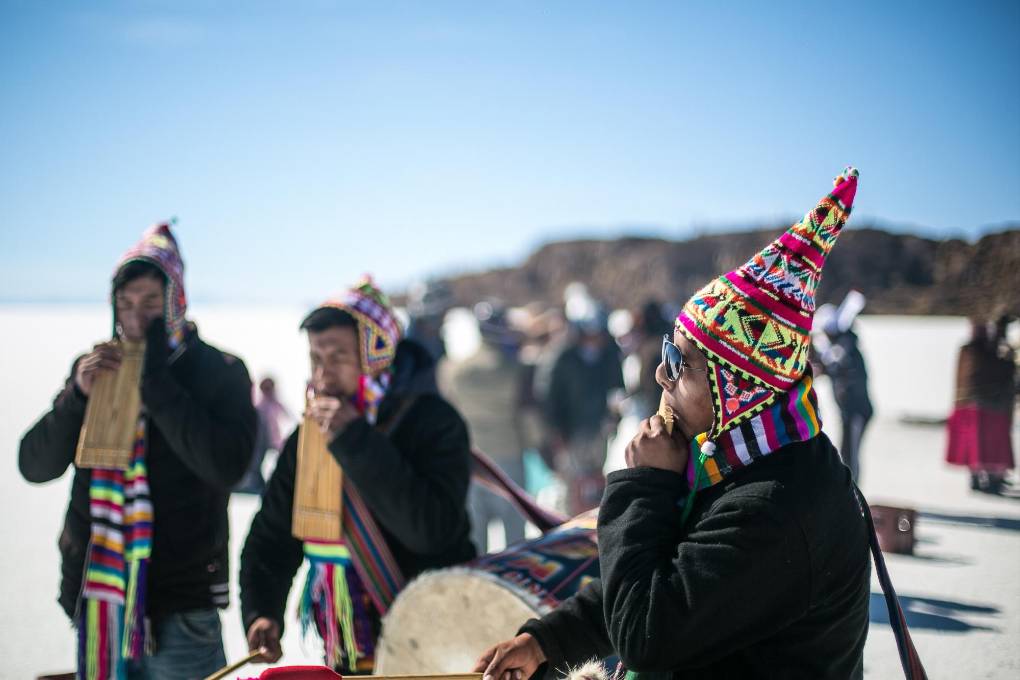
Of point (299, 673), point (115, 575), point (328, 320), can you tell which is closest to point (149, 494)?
point (115, 575)

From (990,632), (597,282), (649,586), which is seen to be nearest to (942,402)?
(990,632)

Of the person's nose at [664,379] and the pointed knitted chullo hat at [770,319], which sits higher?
the pointed knitted chullo hat at [770,319]

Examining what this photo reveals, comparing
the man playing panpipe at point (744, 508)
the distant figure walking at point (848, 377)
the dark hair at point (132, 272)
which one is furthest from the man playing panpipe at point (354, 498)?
the distant figure walking at point (848, 377)

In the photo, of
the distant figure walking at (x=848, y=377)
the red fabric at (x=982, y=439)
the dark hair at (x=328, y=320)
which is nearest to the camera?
the dark hair at (x=328, y=320)

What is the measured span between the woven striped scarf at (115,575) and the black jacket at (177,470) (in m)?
0.05

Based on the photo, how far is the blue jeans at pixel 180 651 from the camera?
2756mm

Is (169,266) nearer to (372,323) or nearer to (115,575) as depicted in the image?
(372,323)

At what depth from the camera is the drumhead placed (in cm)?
239

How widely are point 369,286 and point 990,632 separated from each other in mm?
2875

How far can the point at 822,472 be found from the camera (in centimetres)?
153

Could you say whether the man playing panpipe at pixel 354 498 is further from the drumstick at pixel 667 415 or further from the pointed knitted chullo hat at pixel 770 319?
the pointed knitted chullo hat at pixel 770 319

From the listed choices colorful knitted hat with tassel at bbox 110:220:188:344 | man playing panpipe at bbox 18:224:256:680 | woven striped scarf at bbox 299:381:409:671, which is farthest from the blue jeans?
colorful knitted hat with tassel at bbox 110:220:188:344

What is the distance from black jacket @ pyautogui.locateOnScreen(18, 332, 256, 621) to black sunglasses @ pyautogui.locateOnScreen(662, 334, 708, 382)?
5.73 feet

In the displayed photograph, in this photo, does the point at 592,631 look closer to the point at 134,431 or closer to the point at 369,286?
the point at 369,286
